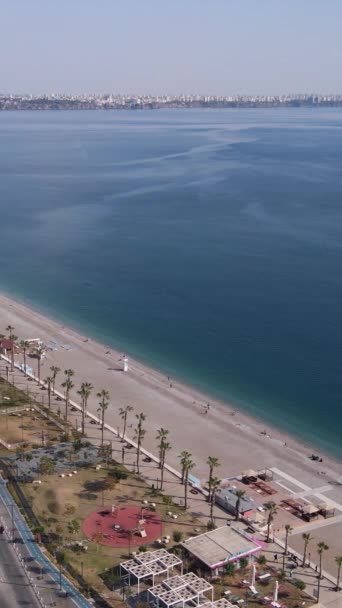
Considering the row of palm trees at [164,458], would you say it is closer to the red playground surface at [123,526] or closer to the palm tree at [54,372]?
the palm tree at [54,372]


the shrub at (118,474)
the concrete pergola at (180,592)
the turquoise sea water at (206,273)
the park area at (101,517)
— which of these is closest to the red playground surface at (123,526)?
the park area at (101,517)

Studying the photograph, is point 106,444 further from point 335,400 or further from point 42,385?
point 335,400

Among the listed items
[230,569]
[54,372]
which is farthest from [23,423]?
[230,569]

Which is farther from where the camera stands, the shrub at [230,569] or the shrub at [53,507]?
the shrub at [53,507]

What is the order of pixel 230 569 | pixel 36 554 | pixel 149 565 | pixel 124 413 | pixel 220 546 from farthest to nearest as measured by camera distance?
pixel 124 413
pixel 220 546
pixel 36 554
pixel 230 569
pixel 149 565

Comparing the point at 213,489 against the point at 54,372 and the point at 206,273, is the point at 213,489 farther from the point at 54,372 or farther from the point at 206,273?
the point at 206,273
